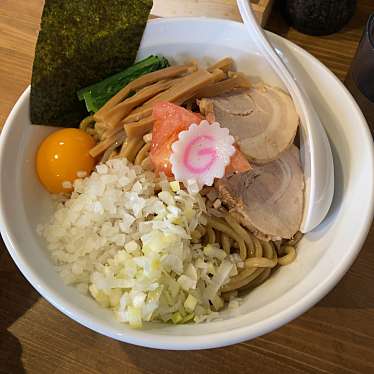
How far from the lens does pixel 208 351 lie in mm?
1096

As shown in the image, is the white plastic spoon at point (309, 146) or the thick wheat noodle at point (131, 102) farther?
the thick wheat noodle at point (131, 102)

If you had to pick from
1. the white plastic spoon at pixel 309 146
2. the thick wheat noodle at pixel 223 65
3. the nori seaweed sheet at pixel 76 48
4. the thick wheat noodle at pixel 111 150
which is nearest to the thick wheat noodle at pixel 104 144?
the thick wheat noodle at pixel 111 150

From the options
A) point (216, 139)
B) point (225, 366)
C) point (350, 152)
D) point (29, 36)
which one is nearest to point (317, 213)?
point (350, 152)

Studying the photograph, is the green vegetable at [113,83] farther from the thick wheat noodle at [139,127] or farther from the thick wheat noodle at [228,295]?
the thick wheat noodle at [228,295]

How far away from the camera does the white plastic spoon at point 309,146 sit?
3.49 ft

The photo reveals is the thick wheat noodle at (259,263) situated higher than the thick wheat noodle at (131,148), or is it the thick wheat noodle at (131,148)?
the thick wheat noodle at (131,148)

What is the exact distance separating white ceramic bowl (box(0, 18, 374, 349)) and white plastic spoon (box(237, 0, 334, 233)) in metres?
0.04

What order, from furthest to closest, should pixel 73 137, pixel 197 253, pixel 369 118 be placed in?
1. pixel 369 118
2. pixel 73 137
3. pixel 197 253

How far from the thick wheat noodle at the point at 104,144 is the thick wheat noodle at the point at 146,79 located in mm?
54

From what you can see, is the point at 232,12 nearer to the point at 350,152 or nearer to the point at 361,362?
the point at 350,152

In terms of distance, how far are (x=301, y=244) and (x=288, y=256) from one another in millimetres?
40

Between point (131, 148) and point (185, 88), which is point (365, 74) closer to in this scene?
point (185, 88)

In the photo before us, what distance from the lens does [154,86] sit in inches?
48.3

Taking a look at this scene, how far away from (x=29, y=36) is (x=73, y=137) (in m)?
0.50
